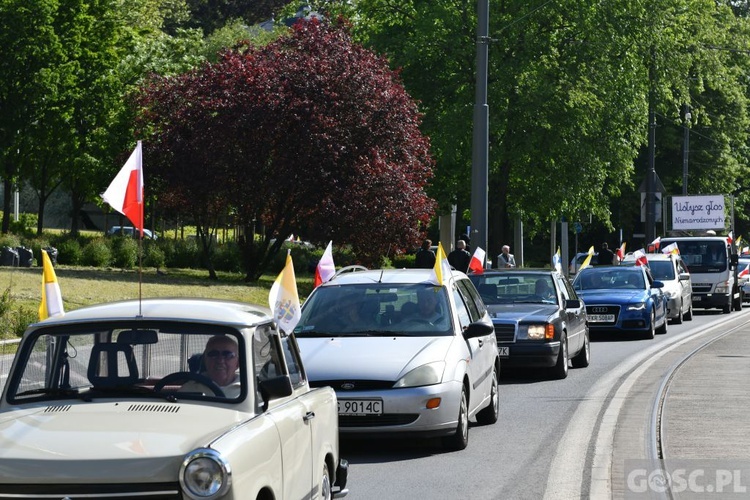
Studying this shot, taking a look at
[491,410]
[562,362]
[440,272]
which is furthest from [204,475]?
[562,362]

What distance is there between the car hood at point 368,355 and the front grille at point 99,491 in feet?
17.2

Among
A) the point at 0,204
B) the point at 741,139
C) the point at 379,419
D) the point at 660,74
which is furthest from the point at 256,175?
the point at 0,204

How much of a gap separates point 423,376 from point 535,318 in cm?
659

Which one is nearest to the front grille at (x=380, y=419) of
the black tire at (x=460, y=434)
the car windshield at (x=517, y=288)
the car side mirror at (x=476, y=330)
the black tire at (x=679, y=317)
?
the black tire at (x=460, y=434)

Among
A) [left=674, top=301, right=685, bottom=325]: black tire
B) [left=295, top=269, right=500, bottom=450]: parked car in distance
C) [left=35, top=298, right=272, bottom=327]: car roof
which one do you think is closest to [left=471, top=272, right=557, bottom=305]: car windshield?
[left=295, top=269, right=500, bottom=450]: parked car in distance

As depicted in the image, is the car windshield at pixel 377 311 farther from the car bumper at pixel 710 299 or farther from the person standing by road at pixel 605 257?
the car bumper at pixel 710 299

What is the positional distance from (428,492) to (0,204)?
270ft

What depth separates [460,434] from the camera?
1098 centimetres

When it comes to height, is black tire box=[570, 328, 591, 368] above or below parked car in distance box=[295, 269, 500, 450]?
below

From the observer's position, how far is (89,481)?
541 cm

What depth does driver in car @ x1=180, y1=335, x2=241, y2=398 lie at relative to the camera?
6.45 metres

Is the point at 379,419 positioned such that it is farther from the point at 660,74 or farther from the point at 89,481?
the point at 660,74

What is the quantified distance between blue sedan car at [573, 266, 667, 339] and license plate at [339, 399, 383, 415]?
16060mm

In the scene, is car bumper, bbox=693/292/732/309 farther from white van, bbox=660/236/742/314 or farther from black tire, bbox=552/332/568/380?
black tire, bbox=552/332/568/380
